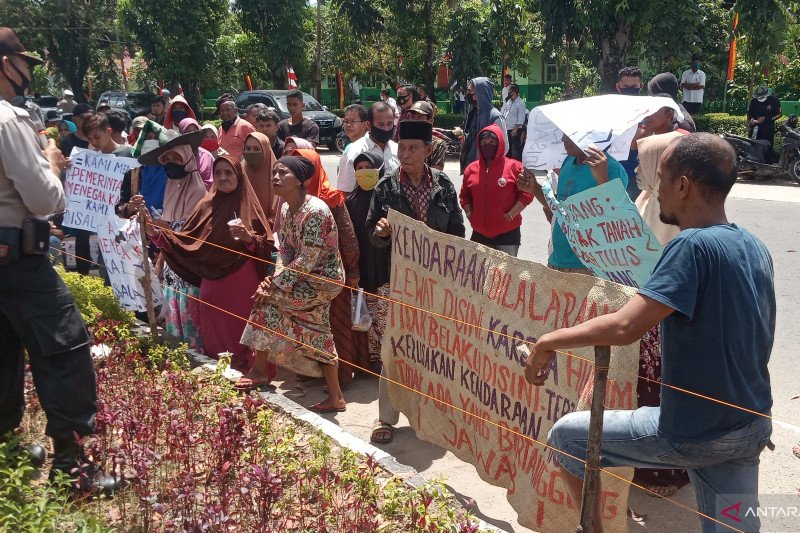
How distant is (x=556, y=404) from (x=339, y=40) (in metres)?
28.8

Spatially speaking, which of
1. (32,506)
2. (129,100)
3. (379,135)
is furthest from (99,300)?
(129,100)

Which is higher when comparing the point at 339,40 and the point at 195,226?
the point at 339,40

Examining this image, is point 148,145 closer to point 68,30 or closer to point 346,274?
point 346,274

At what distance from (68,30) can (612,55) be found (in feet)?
96.0

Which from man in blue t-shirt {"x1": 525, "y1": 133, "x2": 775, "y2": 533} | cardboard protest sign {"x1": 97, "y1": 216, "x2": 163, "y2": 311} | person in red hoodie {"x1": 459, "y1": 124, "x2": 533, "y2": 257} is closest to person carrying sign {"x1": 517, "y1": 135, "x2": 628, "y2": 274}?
person in red hoodie {"x1": 459, "y1": 124, "x2": 533, "y2": 257}

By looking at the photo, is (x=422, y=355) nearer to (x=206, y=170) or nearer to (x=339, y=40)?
(x=206, y=170)

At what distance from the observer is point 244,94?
23.9 meters

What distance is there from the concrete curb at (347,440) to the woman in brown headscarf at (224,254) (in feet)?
0.95

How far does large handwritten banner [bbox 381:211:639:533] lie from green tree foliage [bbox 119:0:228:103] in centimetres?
2913

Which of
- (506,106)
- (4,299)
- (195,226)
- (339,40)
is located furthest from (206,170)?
(339,40)

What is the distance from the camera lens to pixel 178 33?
31141mm

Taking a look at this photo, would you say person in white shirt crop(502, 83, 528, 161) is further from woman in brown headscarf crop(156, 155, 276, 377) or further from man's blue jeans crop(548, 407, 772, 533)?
man's blue jeans crop(548, 407, 772, 533)

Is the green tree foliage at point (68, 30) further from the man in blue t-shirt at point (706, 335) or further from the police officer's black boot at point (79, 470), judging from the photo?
the man in blue t-shirt at point (706, 335)

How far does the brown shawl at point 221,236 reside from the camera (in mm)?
5738
